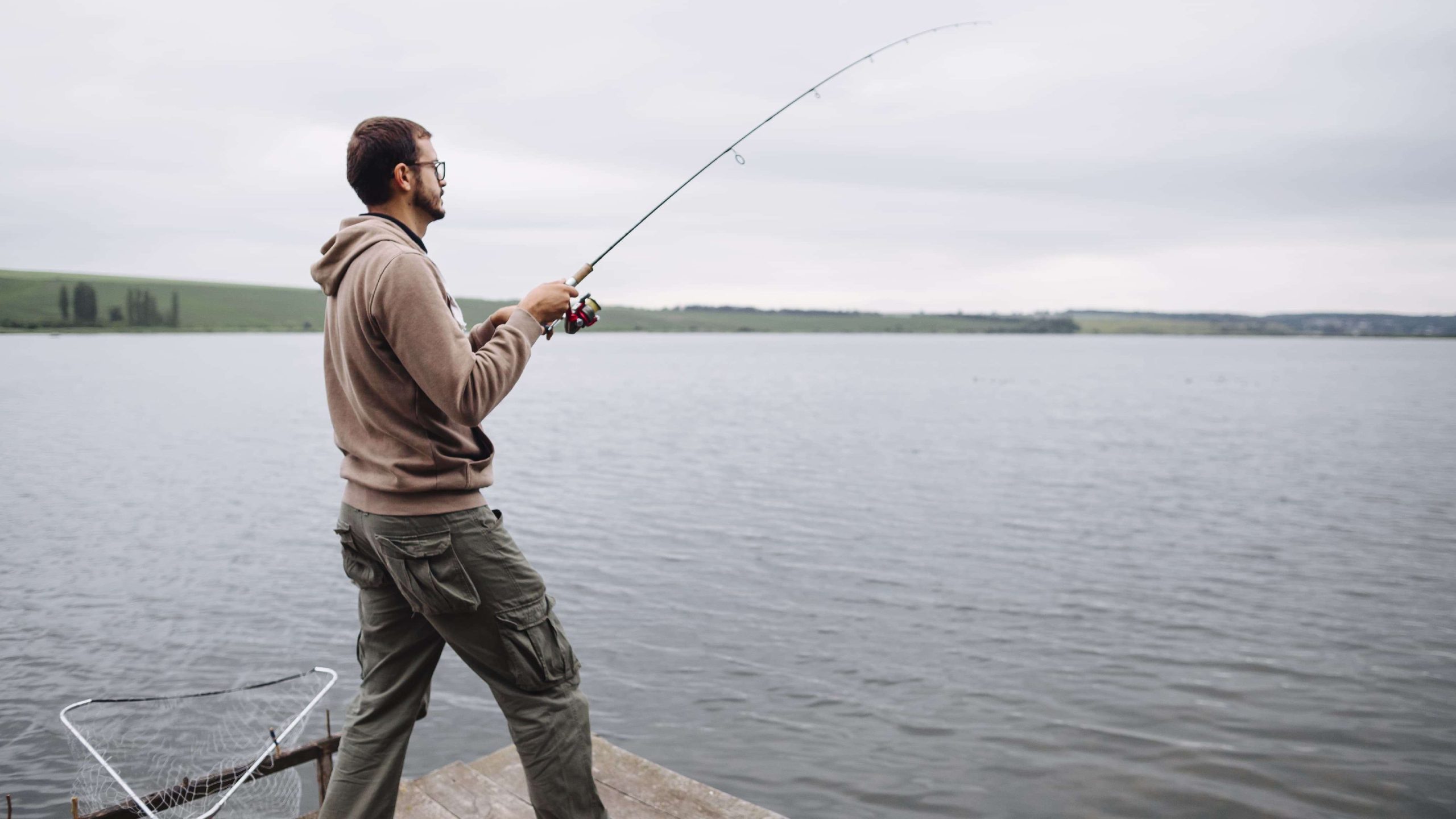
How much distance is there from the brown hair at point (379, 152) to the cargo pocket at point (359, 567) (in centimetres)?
93

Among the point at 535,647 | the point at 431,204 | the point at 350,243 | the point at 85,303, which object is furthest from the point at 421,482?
the point at 85,303

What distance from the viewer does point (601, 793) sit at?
154 inches

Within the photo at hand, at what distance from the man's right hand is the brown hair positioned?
0.47 m

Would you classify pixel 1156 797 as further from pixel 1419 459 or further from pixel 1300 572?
pixel 1419 459

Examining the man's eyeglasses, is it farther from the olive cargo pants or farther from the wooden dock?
the wooden dock

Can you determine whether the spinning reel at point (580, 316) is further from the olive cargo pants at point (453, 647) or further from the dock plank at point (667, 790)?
the dock plank at point (667, 790)

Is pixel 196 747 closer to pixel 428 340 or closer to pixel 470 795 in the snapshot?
pixel 470 795

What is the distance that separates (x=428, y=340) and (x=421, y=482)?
0.38 m

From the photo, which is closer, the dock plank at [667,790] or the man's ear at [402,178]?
the man's ear at [402,178]

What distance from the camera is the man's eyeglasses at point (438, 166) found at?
2764mm

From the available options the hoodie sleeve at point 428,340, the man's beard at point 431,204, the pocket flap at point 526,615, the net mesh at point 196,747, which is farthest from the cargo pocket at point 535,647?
the net mesh at point 196,747

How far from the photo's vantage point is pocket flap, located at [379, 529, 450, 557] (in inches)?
102

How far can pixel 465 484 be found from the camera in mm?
2656

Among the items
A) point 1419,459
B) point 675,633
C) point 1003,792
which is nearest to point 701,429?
point 1419,459
